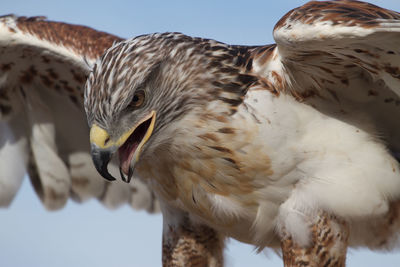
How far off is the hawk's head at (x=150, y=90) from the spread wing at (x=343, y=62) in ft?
0.92

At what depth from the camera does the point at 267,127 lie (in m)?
4.42

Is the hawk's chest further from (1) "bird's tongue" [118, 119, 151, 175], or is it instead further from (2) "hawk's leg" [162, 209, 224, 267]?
(2) "hawk's leg" [162, 209, 224, 267]

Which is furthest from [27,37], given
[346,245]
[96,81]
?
[346,245]

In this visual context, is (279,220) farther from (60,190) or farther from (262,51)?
(60,190)

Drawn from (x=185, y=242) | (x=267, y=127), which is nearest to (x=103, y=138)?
(x=267, y=127)

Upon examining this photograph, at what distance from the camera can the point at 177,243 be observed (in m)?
5.28

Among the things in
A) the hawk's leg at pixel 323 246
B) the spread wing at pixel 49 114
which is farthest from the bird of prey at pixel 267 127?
the spread wing at pixel 49 114

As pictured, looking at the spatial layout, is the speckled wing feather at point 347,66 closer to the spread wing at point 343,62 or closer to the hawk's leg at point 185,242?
the spread wing at point 343,62

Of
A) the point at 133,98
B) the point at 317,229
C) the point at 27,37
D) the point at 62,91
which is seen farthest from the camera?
the point at 62,91

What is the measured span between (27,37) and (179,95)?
5.78ft

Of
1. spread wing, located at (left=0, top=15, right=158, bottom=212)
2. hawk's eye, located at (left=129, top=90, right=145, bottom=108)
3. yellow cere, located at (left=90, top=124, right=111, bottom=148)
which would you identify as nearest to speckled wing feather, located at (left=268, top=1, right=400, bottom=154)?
hawk's eye, located at (left=129, top=90, right=145, bottom=108)

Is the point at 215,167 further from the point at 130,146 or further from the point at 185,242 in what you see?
the point at 185,242

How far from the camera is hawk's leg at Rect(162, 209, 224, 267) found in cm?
527

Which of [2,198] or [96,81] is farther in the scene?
[2,198]
